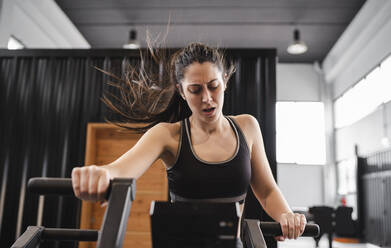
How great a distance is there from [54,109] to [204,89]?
379 centimetres

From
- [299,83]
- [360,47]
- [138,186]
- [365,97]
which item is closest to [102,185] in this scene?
[138,186]

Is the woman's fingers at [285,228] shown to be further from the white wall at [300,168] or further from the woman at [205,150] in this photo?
the white wall at [300,168]

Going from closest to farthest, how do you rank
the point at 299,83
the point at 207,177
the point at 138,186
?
1. the point at 207,177
2. the point at 138,186
3. the point at 299,83

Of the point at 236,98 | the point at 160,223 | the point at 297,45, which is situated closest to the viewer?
the point at 160,223


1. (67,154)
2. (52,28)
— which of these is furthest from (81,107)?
(52,28)

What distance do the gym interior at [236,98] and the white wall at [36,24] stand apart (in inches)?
0.8

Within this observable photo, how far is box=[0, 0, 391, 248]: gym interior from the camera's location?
439 centimetres

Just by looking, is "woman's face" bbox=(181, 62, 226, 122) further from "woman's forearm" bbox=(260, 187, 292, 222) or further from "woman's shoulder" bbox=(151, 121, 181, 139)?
"woman's forearm" bbox=(260, 187, 292, 222)

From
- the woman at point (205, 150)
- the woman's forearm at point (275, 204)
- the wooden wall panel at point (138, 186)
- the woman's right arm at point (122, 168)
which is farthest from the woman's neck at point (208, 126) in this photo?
the wooden wall panel at point (138, 186)

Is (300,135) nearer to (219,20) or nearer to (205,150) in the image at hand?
(219,20)

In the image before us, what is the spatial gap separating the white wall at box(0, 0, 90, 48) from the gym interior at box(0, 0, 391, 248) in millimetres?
21

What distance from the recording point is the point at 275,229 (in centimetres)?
93

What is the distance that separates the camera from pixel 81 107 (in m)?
4.58

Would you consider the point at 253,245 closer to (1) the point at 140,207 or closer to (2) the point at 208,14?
(1) the point at 140,207
